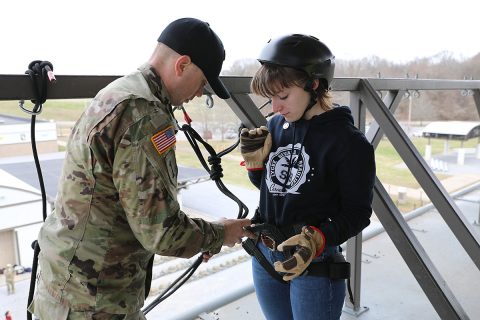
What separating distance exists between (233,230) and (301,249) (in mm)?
209

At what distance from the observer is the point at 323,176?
117cm

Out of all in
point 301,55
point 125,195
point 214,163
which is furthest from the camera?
point 214,163

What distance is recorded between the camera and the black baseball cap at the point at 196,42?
0.86 m

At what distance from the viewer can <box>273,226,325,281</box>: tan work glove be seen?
1.11 m

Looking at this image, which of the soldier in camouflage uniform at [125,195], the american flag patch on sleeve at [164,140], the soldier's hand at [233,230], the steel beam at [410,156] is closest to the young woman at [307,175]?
the soldier's hand at [233,230]

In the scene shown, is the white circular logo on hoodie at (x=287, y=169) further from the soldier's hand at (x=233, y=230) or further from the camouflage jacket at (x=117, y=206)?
the camouflage jacket at (x=117, y=206)

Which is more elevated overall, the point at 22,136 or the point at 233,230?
the point at 22,136

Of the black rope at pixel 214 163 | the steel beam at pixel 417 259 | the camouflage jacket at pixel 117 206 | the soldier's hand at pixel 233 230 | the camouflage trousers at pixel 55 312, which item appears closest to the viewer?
the camouflage jacket at pixel 117 206

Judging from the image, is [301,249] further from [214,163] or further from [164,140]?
[164,140]

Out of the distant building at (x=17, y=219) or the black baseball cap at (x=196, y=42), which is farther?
the distant building at (x=17, y=219)

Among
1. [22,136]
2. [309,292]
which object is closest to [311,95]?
[309,292]

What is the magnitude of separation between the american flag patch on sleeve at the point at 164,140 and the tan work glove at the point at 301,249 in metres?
0.48

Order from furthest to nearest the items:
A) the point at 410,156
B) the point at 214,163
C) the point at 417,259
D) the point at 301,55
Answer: the point at 410,156 < the point at 417,259 < the point at 214,163 < the point at 301,55

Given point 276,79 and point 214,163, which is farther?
point 214,163
